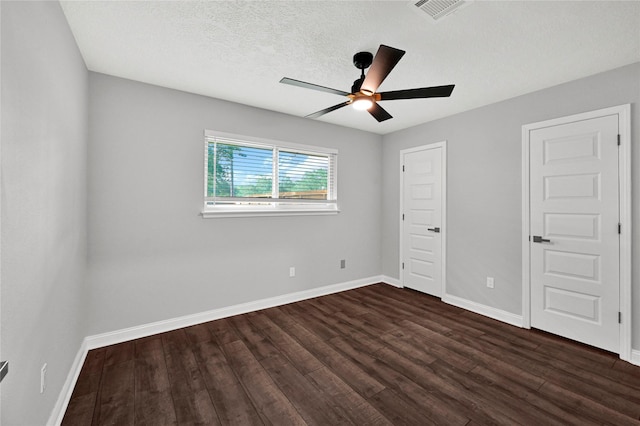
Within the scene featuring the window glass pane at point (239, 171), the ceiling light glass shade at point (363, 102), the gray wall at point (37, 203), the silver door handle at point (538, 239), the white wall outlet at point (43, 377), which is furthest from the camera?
the window glass pane at point (239, 171)

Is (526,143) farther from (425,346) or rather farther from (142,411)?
(142,411)

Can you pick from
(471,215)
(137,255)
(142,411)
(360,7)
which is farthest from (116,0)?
(471,215)

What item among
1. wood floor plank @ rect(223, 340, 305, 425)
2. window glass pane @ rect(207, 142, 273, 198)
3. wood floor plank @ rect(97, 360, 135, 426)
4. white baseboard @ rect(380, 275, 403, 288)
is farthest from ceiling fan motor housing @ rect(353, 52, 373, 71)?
white baseboard @ rect(380, 275, 403, 288)

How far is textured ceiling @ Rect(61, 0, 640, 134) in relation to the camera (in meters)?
1.79

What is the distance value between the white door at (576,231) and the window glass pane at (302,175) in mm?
2574

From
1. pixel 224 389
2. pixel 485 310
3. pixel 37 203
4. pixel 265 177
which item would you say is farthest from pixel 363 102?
pixel 485 310

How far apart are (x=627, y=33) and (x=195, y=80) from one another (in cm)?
354

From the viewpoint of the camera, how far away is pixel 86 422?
1.72 metres

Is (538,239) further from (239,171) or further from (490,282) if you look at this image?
(239,171)

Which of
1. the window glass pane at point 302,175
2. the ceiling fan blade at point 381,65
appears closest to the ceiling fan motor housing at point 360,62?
the ceiling fan blade at point 381,65

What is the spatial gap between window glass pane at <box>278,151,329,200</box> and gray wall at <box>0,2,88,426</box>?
85.2 inches

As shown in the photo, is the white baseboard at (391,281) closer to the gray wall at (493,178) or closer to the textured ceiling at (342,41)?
the gray wall at (493,178)

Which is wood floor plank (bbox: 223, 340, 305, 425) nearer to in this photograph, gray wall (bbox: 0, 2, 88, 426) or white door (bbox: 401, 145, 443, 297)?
gray wall (bbox: 0, 2, 88, 426)

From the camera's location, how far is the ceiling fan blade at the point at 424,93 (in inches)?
77.2
